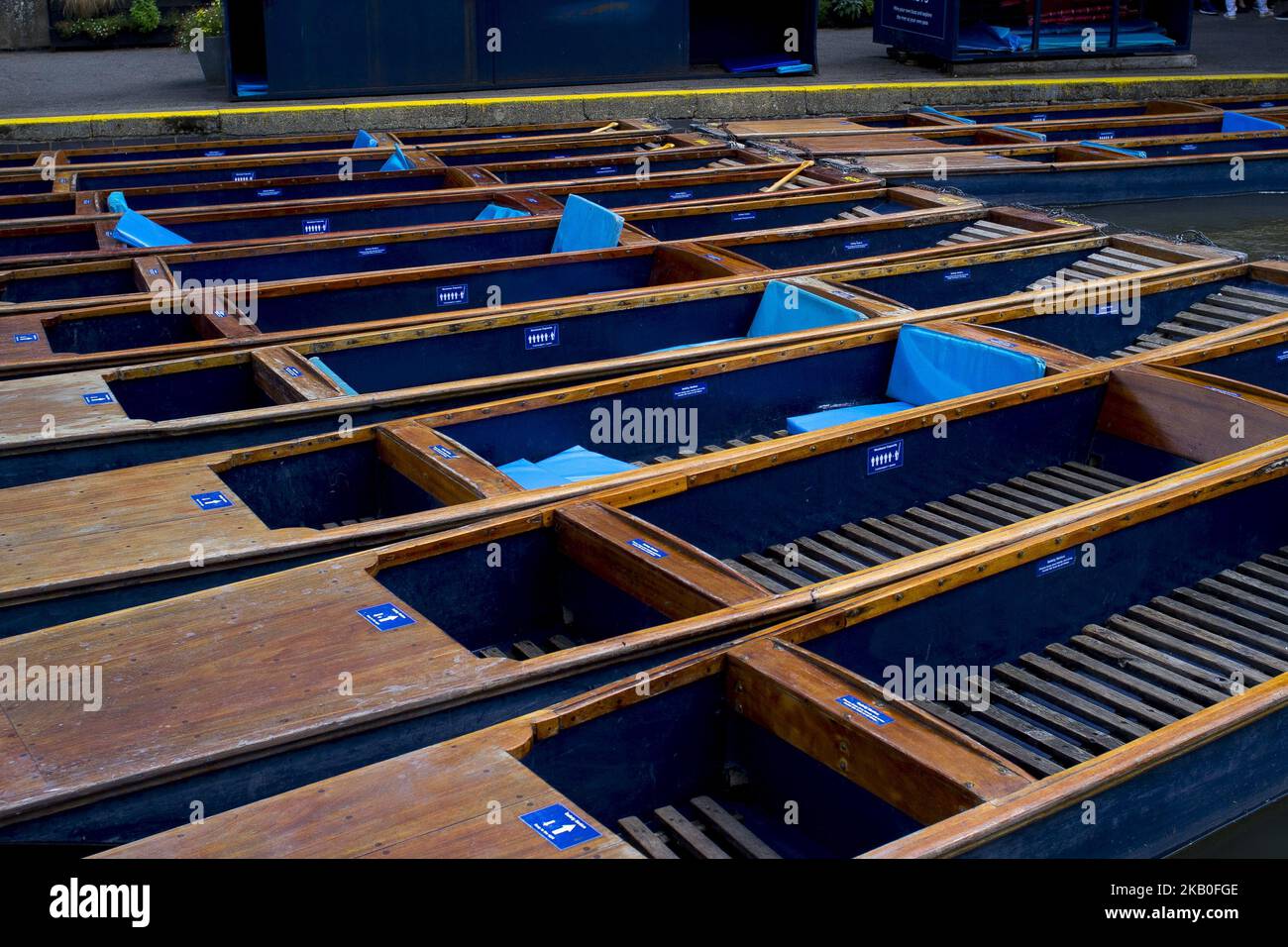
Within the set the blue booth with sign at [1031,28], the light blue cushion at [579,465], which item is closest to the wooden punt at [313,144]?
the blue booth with sign at [1031,28]

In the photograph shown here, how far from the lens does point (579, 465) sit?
410cm

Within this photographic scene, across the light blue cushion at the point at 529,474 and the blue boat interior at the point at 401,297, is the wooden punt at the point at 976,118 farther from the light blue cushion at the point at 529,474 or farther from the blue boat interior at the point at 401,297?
the light blue cushion at the point at 529,474

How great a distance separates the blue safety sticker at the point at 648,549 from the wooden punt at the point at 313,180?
165 inches

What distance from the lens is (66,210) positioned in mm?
6598

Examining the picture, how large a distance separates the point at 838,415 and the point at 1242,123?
620cm

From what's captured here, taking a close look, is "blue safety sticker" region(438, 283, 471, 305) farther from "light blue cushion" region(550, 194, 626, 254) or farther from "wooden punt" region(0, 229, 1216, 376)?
"light blue cushion" region(550, 194, 626, 254)

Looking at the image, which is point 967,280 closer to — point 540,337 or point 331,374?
point 540,337

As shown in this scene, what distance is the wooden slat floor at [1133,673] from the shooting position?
3137mm

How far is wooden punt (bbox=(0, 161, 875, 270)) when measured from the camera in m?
5.99

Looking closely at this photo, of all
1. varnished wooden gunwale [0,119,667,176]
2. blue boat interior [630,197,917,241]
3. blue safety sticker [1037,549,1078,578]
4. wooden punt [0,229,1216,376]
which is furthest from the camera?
varnished wooden gunwale [0,119,667,176]

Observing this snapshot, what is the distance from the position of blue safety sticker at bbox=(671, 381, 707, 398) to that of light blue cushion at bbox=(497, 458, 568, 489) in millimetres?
563

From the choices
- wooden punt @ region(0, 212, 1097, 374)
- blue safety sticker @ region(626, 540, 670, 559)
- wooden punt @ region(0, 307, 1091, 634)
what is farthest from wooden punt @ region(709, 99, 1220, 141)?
blue safety sticker @ region(626, 540, 670, 559)

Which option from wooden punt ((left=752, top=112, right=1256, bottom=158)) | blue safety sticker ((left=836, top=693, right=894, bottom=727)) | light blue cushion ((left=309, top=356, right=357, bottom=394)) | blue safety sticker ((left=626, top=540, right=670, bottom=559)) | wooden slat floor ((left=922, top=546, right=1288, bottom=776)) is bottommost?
wooden slat floor ((left=922, top=546, right=1288, bottom=776))

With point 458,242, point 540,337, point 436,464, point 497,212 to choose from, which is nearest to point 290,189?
point 497,212
